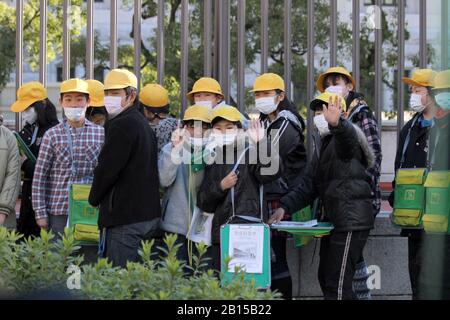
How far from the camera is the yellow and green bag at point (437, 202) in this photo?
6948mm

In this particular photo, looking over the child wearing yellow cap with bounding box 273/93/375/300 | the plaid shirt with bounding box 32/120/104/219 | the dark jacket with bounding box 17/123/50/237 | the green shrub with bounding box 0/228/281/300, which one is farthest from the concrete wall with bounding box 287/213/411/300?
the green shrub with bounding box 0/228/281/300

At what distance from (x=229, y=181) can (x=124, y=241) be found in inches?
33.7

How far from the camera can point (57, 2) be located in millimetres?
12281

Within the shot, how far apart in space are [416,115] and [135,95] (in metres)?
2.14

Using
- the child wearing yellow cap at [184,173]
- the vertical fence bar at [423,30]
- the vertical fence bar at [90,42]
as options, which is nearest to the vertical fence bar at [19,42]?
the vertical fence bar at [90,42]

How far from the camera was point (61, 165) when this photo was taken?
7934 millimetres

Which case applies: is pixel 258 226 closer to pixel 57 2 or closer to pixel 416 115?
pixel 416 115

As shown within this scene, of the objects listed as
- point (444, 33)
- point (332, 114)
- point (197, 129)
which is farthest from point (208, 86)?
point (444, 33)

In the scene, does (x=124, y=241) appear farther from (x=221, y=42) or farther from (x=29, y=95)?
(x=221, y=42)

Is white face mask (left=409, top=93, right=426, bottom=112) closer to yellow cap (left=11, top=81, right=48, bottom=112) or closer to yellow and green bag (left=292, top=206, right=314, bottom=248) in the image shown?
yellow and green bag (left=292, top=206, right=314, bottom=248)

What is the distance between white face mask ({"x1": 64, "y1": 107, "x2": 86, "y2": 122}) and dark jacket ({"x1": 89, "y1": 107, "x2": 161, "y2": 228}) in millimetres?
664

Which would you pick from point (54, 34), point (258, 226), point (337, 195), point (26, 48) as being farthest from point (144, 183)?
point (26, 48)

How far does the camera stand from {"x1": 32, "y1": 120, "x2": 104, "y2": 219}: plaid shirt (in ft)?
25.9

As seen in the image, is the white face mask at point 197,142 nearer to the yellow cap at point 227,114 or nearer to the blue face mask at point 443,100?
the yellow cap at point 227,114
